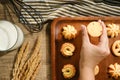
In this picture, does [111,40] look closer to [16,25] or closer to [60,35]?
[60,35]

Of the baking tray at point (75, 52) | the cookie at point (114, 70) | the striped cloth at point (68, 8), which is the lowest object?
the cookie at point (114, 70)

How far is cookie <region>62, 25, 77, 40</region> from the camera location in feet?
3.60

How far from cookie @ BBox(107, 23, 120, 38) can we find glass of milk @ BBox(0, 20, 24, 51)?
0.34 metres

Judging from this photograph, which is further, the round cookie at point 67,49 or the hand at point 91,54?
the round cookie at point 67,49

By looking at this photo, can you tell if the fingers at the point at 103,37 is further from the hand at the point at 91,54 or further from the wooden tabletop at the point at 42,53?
the wooden tabletop at the point at 42,53

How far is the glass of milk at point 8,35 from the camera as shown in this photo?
3.44 ft

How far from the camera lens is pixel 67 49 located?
1.10m

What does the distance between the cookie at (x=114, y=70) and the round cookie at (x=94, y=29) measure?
0.43ft

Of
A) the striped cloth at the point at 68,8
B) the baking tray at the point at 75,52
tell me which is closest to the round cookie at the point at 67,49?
the baking tray at the point at 75,52

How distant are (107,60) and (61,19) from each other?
9.4 inches

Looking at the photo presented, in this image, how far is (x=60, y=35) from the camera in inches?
44.3

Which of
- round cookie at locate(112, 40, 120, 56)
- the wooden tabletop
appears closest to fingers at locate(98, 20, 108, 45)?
round cookie at locate(112, 40, 120, 56)

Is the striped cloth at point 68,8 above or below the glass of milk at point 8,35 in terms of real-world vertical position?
above

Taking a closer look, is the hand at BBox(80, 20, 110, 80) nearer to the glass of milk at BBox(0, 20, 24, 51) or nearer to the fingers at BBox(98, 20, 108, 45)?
the fingers at BBox(98, 20, 108, 45)
